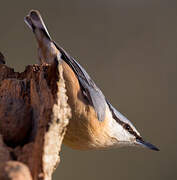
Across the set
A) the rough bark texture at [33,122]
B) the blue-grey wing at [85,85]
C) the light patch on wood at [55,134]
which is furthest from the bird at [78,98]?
the light patch on wood at [55,134]

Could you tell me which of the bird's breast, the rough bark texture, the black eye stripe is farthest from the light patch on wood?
the black eye stripe

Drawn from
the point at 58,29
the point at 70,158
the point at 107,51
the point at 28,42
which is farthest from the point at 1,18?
the point at 70,158

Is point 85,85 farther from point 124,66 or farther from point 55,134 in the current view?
point 124,66

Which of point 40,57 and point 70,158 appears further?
point 70,158

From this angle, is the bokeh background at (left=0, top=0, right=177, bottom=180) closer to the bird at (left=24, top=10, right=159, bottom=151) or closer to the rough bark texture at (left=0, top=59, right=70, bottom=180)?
the bird at (left=24, top=10, right=159, bottom=151)

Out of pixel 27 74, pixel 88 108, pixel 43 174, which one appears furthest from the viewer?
pixel 88 108

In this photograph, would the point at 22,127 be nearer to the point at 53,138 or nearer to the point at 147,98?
the point at 53,138

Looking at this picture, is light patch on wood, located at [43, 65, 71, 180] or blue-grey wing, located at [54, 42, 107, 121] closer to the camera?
light patch on wood, located at [43, 65, 71, 180]
